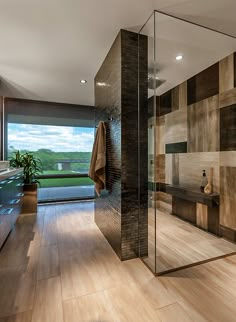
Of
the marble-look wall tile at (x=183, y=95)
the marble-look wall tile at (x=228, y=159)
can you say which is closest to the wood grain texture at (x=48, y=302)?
the marble-look wall tile at (x=228, y=159)

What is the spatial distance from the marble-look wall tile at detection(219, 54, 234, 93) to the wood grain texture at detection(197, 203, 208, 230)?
178 cm

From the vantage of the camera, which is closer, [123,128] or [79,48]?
[123,128]

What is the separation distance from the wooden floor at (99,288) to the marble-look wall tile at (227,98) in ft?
6.57

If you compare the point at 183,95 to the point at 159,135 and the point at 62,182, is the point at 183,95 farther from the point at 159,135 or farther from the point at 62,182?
the point at 62,182

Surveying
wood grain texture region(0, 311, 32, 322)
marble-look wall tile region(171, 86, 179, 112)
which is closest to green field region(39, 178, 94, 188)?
marble-look wall tile region(171, 86, 179, 112)

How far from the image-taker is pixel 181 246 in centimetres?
232

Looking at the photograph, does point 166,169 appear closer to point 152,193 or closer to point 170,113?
point 170,113

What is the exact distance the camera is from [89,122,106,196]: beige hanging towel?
2.34 meters

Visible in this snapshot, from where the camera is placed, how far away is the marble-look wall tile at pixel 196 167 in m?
2.69

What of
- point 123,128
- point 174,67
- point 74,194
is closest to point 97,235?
point 123,128

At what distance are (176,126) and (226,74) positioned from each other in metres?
1.14

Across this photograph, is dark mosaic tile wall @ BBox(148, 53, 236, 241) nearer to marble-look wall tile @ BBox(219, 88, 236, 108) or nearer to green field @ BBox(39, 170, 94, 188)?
marble-look wall tile @ BBox(219, 88, 236, 108)

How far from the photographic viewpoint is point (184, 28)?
1992mm

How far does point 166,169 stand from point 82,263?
2208 mm
